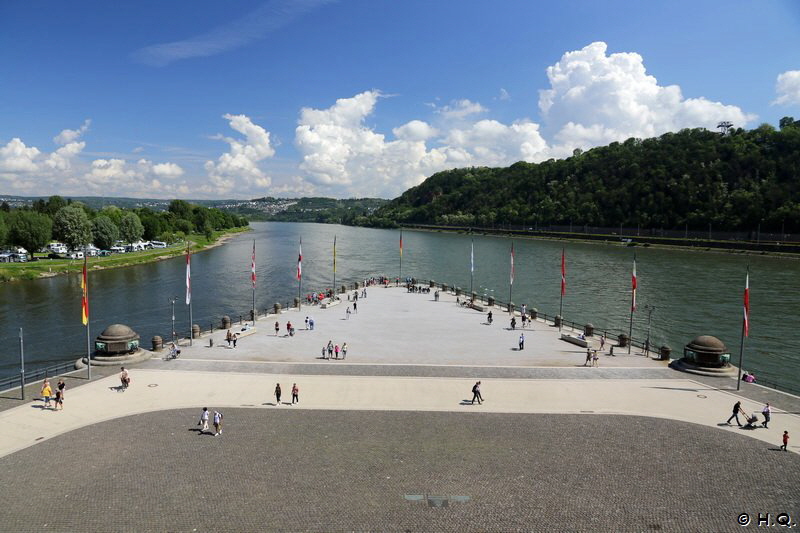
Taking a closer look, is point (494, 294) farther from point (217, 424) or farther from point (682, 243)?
point (682, 243)

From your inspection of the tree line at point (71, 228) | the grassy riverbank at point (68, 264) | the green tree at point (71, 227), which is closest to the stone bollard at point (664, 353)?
the grassy riverbank at point (68, 264)

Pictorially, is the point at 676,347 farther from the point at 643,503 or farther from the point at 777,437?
the point at 643,503

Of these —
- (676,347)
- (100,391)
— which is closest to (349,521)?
(100,391)

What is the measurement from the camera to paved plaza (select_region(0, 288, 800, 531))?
14.5m

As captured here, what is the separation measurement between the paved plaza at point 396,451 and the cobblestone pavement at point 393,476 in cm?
7

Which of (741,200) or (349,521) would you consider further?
(741,200)

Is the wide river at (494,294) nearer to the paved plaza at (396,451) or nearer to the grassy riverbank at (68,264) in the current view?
the grassy riverbank at (68,264)

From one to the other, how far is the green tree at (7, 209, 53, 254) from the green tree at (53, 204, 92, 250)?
402cm

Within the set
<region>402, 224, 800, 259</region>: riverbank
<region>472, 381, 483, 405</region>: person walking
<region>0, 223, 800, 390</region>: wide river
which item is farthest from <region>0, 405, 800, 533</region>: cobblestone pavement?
<region>402, 224, 800, 259</region>: riverbank

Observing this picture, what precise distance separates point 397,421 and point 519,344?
604 inches

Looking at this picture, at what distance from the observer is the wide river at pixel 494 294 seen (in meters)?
44.4

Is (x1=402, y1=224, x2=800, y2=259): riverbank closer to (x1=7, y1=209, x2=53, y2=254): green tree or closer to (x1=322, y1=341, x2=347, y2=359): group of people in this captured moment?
(x1=322, y1=341, x2=347, y2=359): group of people

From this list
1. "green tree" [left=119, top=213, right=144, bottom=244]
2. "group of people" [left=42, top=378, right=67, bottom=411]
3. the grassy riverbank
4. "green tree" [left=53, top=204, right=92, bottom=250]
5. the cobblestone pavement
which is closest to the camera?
the cobblestone pavement

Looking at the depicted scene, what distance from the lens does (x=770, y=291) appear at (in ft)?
229
